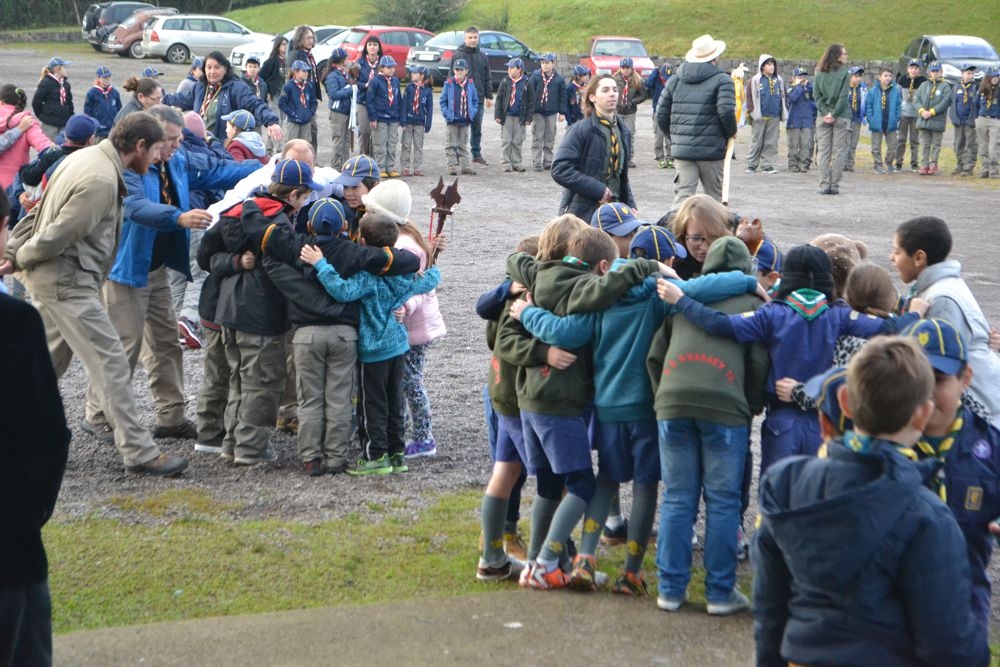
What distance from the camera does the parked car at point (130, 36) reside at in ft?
139

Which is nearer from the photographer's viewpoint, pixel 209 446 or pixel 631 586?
pixel 631 586

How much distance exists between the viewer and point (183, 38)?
40438mm

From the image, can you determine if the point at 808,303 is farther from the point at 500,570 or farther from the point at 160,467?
the point at 160,467

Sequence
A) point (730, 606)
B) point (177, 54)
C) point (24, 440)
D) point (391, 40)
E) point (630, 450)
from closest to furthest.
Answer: point (24, 440), point (730, 606), point (630, 450), point (391, 40), point (177, 54)

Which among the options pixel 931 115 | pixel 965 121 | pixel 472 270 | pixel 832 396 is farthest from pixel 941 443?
pixel 965 121

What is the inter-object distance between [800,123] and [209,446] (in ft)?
59.4

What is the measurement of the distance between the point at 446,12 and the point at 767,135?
2762 cm

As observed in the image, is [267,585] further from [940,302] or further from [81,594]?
[940,302]

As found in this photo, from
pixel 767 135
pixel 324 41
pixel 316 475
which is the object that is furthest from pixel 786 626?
pixel 324 41

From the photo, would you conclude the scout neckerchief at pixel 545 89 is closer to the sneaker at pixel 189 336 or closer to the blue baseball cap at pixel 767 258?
the sneaker at pixel 189 336

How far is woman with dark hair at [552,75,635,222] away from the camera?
30.3 ft

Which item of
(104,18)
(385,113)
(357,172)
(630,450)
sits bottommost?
(630,450)

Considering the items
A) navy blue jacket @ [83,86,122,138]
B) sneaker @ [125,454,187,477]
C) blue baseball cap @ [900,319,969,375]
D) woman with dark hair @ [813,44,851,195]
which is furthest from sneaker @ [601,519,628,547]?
woman with dark hair @ [813,44,851,195]

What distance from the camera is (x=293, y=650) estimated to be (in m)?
4.86
